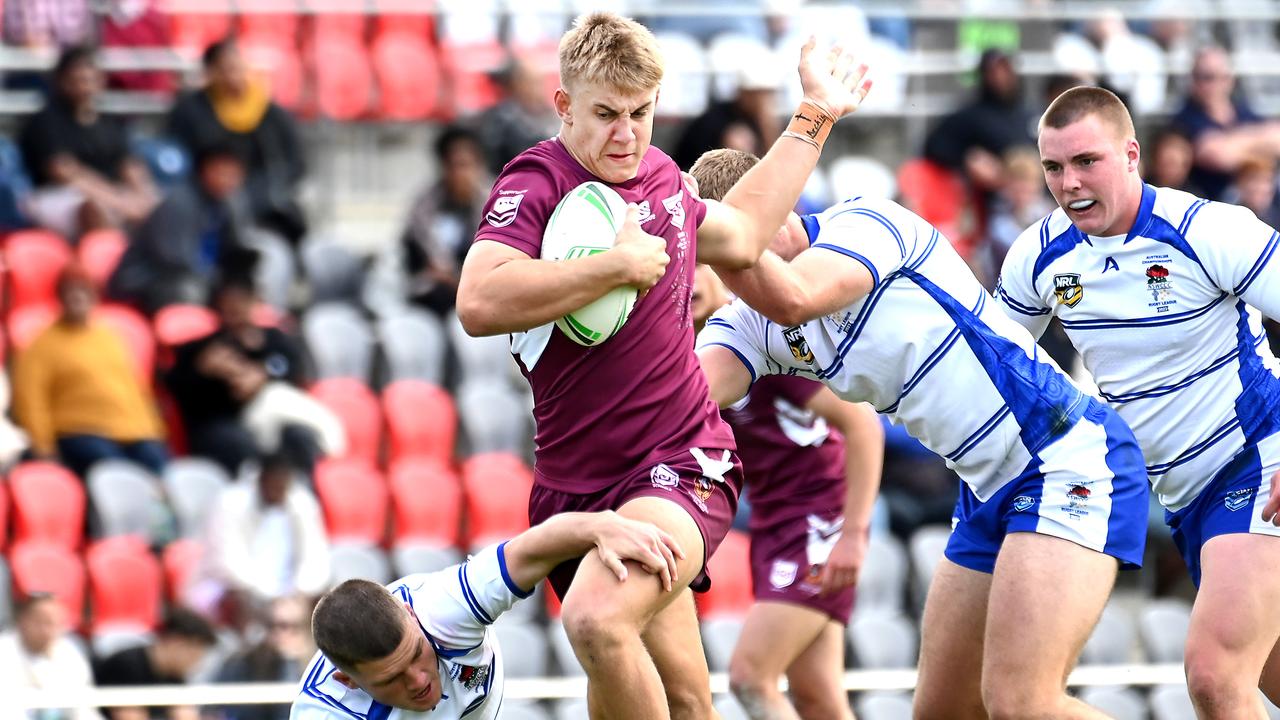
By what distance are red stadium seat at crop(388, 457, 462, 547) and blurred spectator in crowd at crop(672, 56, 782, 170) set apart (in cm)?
267

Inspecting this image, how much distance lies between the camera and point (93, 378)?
11.3 meters

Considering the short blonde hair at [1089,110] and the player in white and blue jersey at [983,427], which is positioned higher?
the short blonde hair at [1089,110]

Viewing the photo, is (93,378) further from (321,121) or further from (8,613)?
(321,121)

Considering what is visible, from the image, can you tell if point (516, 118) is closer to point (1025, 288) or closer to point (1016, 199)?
point (1016, 199)

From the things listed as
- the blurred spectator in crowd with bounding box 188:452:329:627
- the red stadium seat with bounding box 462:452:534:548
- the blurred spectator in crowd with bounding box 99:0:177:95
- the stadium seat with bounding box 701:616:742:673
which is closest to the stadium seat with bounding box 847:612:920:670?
the stadium seat with bounding box 701:616:742:673

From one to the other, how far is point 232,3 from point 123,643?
19.5ft

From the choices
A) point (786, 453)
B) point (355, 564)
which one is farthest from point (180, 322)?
point (786, 453)

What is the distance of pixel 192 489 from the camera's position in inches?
436

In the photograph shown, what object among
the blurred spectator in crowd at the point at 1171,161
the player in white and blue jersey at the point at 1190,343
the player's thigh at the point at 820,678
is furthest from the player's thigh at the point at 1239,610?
the blurred spectator in crowd at the point at 1171,161

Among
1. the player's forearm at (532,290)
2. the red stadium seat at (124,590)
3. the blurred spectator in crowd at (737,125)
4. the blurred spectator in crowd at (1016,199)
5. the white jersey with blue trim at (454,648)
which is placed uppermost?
the blurred spectator in crowd at (737,125)

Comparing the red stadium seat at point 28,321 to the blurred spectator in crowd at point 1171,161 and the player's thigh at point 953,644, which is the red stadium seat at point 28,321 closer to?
the player's thigh at point 953,644

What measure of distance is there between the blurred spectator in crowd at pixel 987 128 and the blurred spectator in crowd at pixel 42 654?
699 cm

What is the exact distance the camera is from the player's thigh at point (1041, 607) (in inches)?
225

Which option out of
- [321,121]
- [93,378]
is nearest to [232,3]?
[321,121]
